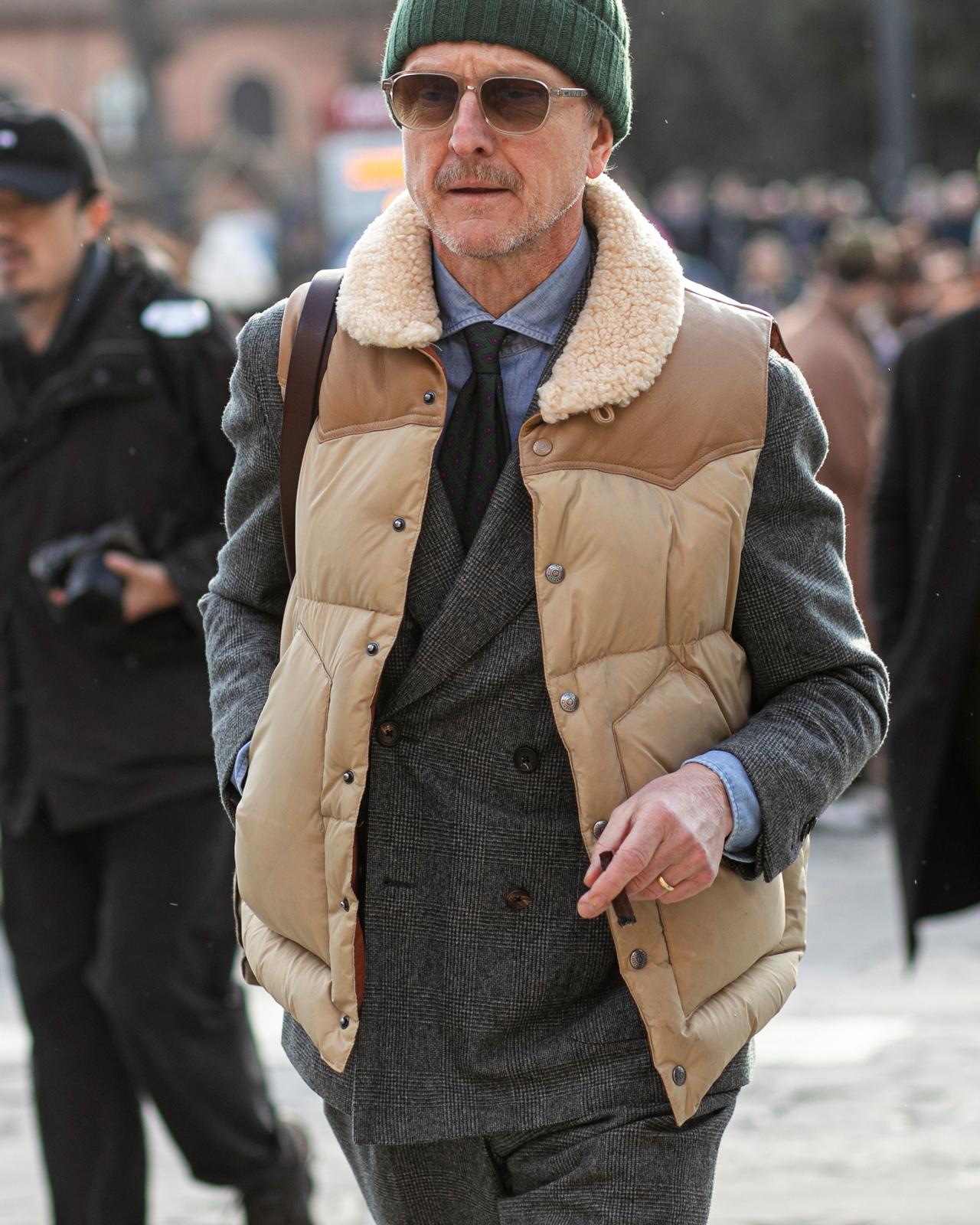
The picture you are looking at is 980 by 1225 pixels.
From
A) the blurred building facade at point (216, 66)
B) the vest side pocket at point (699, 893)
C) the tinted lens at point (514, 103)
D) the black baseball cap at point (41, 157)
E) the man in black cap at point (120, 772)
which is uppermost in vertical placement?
the tinted lens at point (514, 103)

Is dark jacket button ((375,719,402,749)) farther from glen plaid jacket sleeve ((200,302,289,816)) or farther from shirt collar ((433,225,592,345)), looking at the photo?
shirt collar ((433,225,592,345))

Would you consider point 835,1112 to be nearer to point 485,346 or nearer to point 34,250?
point 34,250

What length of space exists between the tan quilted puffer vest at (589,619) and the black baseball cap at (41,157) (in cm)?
176

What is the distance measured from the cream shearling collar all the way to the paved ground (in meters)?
2.24

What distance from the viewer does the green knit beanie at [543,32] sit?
2547 millimetres

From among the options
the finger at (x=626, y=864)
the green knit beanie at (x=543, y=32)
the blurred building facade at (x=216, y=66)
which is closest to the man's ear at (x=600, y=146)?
the green knit beanie at (x=543, y=32)

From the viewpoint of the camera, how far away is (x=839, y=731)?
104 inches

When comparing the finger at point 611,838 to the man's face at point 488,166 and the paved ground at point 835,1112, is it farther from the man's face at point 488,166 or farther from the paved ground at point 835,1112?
the paved ground at point 835,1112

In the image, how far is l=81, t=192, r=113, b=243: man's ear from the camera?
435 centimetres

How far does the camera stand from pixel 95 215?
14.4ft

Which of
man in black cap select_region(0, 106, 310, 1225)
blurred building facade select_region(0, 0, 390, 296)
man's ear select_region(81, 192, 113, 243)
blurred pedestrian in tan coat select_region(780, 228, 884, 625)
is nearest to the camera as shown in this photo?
man in black cap select_region(0, 106, 310, 1225)

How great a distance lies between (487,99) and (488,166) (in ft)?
0.27

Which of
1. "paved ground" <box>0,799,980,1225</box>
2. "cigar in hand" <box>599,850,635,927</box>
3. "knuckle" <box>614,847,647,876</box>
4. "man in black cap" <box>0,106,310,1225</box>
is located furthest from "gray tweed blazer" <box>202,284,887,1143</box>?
"paved ground" <box>0,799,980,1225</box>

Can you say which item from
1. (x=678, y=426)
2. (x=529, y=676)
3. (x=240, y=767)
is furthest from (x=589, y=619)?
(x=240, y=767)
